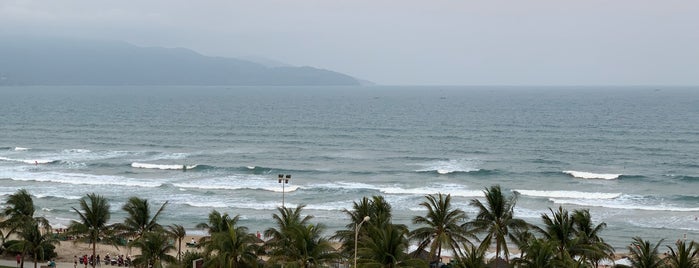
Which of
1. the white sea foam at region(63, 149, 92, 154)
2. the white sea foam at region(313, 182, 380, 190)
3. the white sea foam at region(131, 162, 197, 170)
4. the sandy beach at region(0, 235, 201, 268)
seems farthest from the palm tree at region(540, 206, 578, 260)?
the white sea foam at region(63, 149, 92, 154)

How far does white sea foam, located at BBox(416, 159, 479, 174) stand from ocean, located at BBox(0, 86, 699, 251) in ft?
1.04

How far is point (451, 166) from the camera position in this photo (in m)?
79.3

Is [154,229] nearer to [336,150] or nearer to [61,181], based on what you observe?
[61,181]

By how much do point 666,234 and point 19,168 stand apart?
61.6m

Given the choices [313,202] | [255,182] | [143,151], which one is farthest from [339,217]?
A: [143,151]

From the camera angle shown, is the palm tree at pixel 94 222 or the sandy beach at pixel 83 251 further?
the sandy beach at pixel 83 251

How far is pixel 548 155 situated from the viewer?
3529 inches

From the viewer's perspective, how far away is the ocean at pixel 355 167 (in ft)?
193

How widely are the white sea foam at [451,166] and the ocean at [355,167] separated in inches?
12.5

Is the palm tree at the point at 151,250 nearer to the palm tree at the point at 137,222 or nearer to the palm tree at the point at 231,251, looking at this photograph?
the palm tree at the point at 137,222

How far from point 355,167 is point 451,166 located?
999cm

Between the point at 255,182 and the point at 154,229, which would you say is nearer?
the point at 154,229

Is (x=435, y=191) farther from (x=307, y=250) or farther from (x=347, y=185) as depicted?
(x=307, y=250)

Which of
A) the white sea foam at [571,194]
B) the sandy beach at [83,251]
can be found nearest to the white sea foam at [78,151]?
the sandy beach at [83,251]
